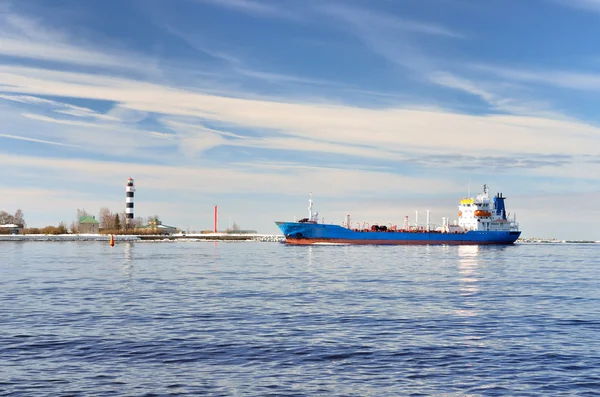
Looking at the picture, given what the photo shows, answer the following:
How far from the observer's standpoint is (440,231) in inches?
5704

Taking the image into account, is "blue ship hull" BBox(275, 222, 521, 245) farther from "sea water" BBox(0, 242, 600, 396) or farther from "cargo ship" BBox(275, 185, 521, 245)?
"sea water" BBox(0, 242, 600, 396)

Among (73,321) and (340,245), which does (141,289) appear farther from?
(340,245)

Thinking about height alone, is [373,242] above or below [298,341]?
above

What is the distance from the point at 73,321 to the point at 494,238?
12881cm

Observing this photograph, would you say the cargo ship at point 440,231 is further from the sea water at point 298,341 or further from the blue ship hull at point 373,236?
the sea water at point 298,341

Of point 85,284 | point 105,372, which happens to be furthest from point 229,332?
point 85,284

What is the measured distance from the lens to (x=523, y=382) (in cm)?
1578

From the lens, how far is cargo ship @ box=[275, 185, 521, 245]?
133 m

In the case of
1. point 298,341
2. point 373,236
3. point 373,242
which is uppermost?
point 373,236

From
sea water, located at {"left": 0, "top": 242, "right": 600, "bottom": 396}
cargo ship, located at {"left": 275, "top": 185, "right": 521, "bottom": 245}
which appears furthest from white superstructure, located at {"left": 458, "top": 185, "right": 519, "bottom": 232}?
sea water, located at {"left": 0, "top": 242, "right": 600, "bottom": 396}

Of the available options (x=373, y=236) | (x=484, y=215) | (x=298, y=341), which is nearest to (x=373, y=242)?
(x=373, y=236)

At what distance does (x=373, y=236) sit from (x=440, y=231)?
19604mm

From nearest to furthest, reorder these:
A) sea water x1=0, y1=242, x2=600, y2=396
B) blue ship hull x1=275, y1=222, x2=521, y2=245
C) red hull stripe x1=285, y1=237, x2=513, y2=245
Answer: sea water x1=0, y1=242, x2=600, y2=396, blue ship hull x1=275, y1=222, x2=521, y2=245, red hull stripe x1=285, y1=237, x2=513, y2=245

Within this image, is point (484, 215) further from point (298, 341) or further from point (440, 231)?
point (298, 341)
